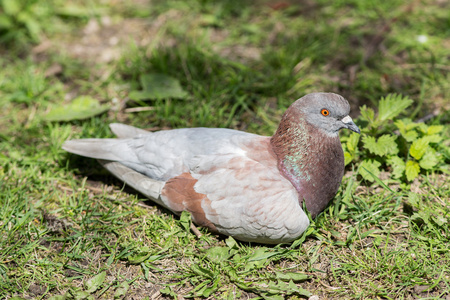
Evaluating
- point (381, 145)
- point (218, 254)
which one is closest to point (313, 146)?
point (381, 145)

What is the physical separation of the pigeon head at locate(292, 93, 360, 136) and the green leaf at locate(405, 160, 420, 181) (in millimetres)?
744

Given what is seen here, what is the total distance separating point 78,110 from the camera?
4.64 m

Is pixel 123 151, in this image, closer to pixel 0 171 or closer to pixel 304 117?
pixel 0 171

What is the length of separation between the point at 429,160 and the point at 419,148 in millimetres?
163

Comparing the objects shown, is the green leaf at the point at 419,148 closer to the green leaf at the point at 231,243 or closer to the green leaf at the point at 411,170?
the green leaf at the point at 411,170

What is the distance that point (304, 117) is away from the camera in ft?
10.9

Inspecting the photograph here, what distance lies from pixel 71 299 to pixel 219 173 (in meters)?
1.44

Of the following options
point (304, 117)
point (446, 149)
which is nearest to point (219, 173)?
point (304, 117)

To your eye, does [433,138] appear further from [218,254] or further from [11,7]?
[11,7]

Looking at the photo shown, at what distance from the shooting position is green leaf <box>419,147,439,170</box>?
3.74 meters

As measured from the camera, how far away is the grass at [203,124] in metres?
3.19

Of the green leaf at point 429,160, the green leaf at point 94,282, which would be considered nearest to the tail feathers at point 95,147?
the green leaf at point 94,282

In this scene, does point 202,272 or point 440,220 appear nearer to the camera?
point 202,272

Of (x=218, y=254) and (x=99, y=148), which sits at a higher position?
(x=99, y=148)
